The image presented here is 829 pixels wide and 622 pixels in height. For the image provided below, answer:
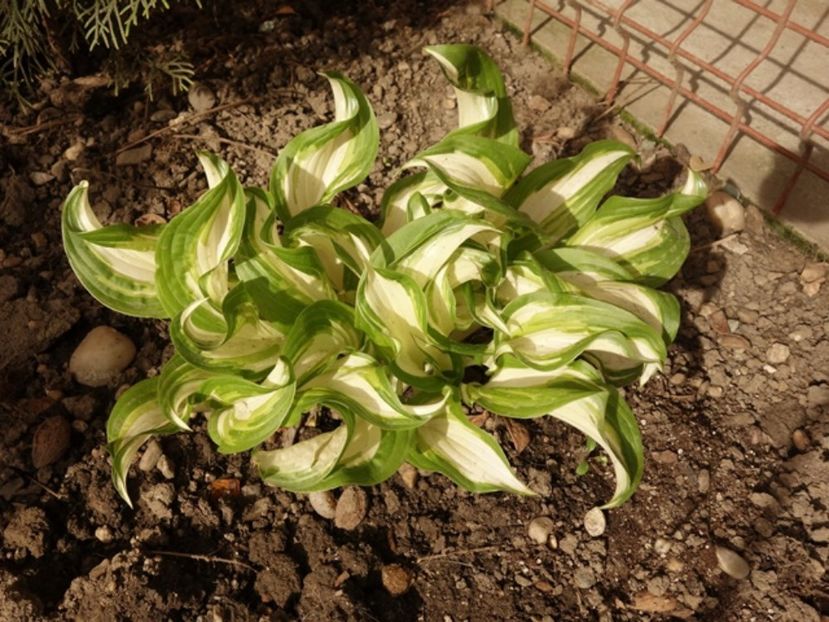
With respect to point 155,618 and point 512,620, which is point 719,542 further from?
point 155,618

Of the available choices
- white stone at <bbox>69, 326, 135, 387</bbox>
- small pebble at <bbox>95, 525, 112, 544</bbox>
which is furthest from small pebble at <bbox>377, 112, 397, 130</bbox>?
small pebble at <bbox>95, 525, 112, 544</bbox>

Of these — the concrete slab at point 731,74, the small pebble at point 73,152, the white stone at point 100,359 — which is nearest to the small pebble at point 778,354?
the concrete slab at point 731,74

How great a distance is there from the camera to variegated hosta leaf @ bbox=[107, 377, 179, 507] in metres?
1.48

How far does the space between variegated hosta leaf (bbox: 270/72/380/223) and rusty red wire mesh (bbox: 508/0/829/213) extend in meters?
0.97

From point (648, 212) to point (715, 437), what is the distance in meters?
0.62

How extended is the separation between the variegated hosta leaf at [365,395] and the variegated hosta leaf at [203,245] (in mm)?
269

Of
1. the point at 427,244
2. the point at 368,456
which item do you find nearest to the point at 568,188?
the point at 427,244

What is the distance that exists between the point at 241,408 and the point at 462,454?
45cm

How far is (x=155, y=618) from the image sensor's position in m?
1.56

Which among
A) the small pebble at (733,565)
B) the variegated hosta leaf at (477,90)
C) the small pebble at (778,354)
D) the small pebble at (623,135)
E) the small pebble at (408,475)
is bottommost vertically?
the small pebble at (408,475)

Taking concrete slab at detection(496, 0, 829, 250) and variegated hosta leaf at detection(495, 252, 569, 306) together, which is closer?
variegated hosta leaf at detection(495, 252, 569, 306)

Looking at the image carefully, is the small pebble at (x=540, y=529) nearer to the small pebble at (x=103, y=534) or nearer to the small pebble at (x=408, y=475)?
the small pebble at (x=408, y=475)

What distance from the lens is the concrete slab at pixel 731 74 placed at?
2246 millimetres

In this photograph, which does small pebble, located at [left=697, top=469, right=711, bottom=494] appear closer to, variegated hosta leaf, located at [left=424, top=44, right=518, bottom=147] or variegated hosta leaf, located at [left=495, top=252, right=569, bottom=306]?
variegated hosta leaf, located at [left=495, top=252, right=569, bottom=306]
